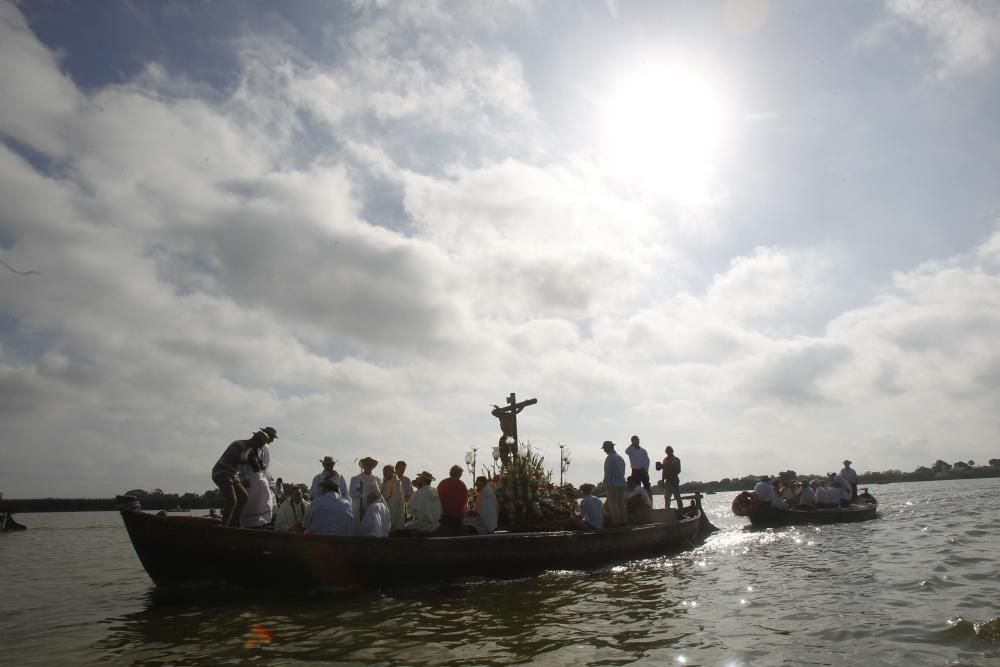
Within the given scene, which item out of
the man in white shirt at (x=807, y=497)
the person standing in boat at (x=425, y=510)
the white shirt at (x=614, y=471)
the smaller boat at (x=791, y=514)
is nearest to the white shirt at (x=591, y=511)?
the white shirt at (x=614, y=471)

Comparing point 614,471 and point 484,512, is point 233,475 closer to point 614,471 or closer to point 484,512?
point 484,512

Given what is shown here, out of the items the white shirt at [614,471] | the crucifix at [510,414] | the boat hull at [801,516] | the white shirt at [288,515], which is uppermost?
the crucifix at [510,414]

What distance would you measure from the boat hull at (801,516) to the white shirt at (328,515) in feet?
58.7

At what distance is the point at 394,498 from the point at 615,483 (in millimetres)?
5661

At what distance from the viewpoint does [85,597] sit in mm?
11062

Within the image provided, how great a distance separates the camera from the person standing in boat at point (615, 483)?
45.7 feet

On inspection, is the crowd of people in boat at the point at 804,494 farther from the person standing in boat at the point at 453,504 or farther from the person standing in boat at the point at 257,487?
the person standing in boat at the point at 257,487

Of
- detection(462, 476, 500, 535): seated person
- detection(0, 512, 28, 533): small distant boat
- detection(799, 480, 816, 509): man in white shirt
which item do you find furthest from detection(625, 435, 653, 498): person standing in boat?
detection(0, 512, 28, 533): small distant boat

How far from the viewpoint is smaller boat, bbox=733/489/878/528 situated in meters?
22.1

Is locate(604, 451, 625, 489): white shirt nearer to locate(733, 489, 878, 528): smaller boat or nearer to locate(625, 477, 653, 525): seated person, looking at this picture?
locate(625, 477, 653, 525): seated person

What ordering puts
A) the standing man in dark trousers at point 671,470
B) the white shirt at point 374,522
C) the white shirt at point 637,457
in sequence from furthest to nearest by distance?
1. the standing man in dark trousers at point 671,470
2. the white shirt at point 637,457
3. the white shirt at point 374,522

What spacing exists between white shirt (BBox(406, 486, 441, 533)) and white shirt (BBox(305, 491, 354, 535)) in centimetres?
150

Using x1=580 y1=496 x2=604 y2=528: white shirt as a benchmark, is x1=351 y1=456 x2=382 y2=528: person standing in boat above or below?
above

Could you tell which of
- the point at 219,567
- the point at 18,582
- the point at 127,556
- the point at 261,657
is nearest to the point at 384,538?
the point at 219,567
